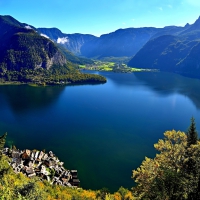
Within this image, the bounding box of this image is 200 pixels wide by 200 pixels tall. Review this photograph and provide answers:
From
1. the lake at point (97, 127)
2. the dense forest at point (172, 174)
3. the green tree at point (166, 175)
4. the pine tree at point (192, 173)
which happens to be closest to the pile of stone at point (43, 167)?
the lake at point (97, 127)

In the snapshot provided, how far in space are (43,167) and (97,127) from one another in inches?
1088

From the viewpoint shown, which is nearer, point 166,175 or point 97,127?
point 166,175

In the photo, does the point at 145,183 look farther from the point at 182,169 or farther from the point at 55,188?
the point at 55,188

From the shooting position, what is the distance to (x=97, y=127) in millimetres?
68750

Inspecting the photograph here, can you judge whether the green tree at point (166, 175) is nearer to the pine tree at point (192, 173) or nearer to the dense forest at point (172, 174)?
the dense forest at point (172, 174)

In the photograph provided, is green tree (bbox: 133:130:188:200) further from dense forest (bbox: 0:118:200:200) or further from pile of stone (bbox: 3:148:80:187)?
pile of stone (bbox: 3:148:80:187)

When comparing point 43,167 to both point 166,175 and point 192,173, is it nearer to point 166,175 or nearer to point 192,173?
point 166,175

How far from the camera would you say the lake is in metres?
47.2

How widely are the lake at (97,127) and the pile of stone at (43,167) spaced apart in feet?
7.28

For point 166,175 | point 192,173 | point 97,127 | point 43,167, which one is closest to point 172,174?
point 166,175

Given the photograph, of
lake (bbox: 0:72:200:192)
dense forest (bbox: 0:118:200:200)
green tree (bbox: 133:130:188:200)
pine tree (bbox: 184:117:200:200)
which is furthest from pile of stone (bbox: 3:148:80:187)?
pine tree (bbox: 184:117:200:200)

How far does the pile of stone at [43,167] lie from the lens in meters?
41.1

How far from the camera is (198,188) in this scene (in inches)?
587

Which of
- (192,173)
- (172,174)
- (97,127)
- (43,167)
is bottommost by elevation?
(43,167)
